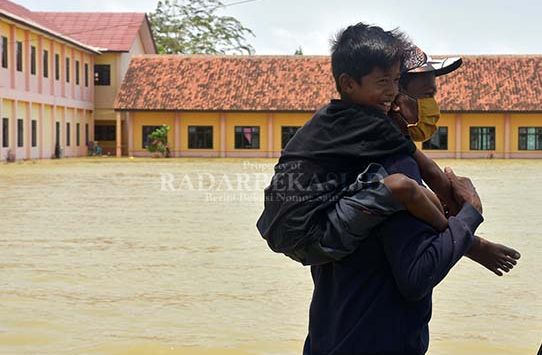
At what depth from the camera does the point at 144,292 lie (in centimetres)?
723

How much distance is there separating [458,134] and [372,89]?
3962cm

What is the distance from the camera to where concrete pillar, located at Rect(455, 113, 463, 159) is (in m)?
40.6

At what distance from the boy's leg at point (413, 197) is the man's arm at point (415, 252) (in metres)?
0.02

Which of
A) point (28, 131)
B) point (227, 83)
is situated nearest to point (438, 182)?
point (28, 131)

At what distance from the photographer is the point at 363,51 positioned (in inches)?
79.8

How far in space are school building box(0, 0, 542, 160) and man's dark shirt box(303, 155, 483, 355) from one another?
35.8m

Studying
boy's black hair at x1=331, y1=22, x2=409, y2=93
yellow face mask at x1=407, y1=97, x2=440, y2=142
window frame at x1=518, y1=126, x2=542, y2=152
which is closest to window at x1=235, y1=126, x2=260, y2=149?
window frame at x1=518, y1=126, x2=542, y2=152

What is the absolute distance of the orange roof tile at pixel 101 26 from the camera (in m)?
44.8

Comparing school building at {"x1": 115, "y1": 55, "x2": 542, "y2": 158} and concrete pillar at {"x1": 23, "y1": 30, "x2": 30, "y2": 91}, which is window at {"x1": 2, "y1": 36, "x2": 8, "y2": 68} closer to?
concrete pillar at {"x1": 23, "y1": 30, "x2": 30, "y2": 91}

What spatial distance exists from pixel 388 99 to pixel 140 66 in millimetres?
43656

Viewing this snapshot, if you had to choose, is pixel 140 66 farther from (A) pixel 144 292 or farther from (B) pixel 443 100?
(A) pixel 144 292

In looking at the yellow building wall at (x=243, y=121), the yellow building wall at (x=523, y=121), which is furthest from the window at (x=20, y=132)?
the yellow building wall at (x=523, y=121)

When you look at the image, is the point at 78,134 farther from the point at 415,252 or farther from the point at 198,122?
the point at 415,252

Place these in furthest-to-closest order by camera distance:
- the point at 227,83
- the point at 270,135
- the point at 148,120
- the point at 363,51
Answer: the point at 227,83 → the point at 148,120 → the point at 270,135 → the point at 363,51
